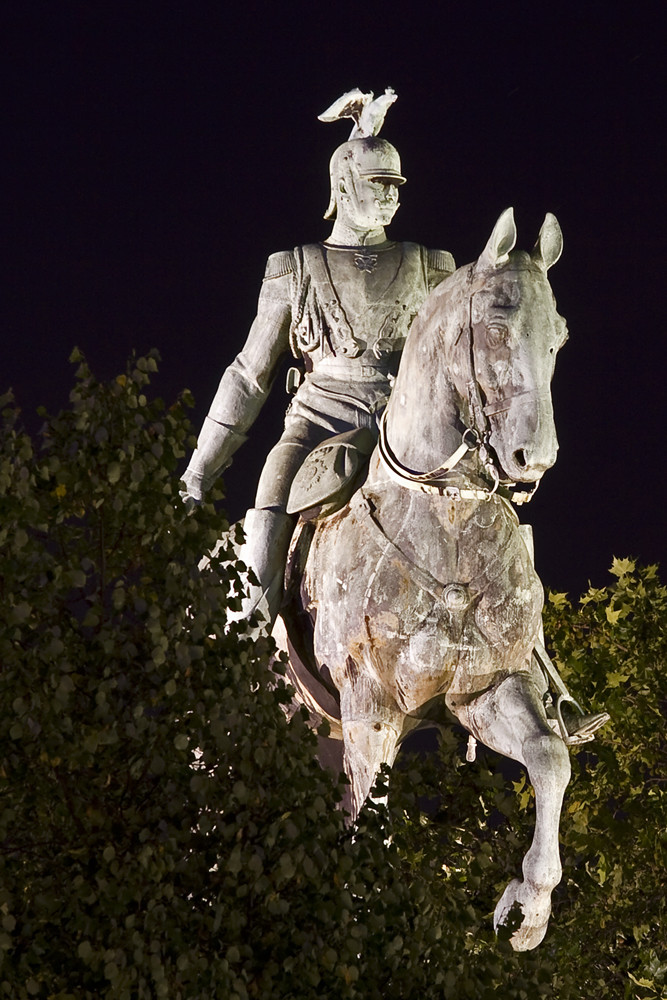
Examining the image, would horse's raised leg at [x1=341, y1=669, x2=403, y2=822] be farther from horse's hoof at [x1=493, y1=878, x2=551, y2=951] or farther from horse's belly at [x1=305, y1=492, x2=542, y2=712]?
horse's hoof at [x1=493, y1=878, x2=551, y2=951]

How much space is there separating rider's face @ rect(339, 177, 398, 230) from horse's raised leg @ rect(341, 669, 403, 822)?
1.70 m

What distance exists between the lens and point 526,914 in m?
5.09

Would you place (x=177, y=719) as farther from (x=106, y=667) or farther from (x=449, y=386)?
(x=449, y=386)

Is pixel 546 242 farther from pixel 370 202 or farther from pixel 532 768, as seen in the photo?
pixel 532 768

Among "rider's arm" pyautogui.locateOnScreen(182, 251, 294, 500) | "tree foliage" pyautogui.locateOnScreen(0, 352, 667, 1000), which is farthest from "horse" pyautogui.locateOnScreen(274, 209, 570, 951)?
"tree foliage" pyautogui.locateOnScreen(0, 352, 667, 1000)

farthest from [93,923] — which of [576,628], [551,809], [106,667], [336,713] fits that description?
[576,628]

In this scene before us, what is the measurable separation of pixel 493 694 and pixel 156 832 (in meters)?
→ 2.43

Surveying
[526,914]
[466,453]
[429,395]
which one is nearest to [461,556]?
[466,453]

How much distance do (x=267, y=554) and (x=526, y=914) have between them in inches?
55.9

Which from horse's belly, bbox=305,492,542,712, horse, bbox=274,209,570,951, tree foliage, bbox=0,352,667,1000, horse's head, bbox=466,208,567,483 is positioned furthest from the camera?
horse's belly, bbox=305,492,542,712

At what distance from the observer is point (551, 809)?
5098 millimetres

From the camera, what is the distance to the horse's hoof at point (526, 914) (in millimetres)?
5074

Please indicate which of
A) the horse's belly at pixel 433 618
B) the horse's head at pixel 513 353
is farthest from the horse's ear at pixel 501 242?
the horse's belly at pixel 433 618

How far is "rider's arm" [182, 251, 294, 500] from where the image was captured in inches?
245
